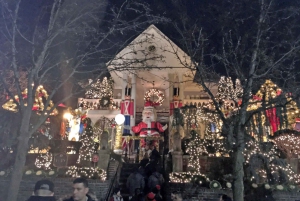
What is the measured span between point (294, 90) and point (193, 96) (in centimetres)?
Result: 1501

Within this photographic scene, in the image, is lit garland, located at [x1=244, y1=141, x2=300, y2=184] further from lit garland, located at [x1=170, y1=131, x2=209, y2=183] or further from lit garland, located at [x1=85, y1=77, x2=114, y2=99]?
lit garland, located at [x1=85, y1=77, x2=114, y2=99]

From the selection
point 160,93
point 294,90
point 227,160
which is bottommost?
point 227,160

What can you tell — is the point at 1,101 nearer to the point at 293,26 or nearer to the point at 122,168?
the point at 122,168

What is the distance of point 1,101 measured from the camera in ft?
45.6

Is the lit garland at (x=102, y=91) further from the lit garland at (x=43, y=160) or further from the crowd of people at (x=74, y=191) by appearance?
the crowd of people at (x=74, y=191)

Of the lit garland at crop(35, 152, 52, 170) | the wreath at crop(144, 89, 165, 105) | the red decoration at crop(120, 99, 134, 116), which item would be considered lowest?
the lit garland at crop(35, 152, 52, 170)

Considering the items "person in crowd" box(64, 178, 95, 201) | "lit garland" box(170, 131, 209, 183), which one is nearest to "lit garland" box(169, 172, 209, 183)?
"lit garland" box(170, 131, 209, 183)

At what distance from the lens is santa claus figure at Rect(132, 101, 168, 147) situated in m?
19.3

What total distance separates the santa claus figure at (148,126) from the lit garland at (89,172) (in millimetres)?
7760

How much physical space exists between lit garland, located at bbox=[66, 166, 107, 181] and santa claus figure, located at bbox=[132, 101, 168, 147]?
25.5ft

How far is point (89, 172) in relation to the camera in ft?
37.4

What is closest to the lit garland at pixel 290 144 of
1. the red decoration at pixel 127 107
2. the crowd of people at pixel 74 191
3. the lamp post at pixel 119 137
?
the lamp post at pixel 119 137

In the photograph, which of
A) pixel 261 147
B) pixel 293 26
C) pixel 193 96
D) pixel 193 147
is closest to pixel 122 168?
pixel 193 147

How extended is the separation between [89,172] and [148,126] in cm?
869
